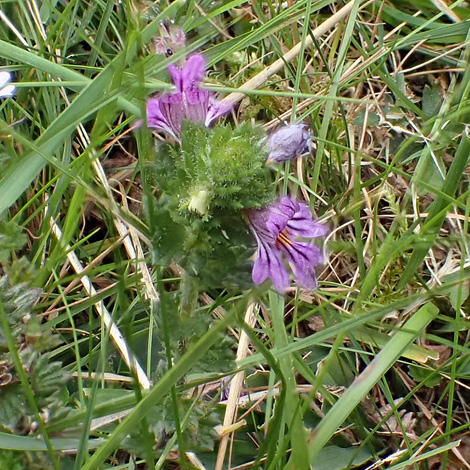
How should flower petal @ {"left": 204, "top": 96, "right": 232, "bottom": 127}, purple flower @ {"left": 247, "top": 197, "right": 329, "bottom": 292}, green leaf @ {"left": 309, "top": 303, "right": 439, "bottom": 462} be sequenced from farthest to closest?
flower petal @ {"left": 204, "top": 96, "right": 232, "bottom": 127}, purple flower @ {"left": 247, "top": 197, "right": 329, "bottom": 292}, green leaf @ {"left": 309, "top": 303, "right": 439, "bottom": 462}

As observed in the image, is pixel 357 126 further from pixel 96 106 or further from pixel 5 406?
pixel 5 406

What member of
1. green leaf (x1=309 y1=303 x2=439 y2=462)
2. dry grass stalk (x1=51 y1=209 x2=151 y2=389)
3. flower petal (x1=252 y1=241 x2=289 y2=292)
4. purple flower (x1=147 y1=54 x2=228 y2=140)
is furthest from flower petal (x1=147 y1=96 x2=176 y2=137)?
green leaf (x1=309 y1=303 x2=439 y2=462)

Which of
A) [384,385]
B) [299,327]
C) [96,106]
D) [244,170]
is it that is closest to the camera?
[244,170]

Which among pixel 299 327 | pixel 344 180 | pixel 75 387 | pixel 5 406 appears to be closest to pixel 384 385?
pixel 299 327

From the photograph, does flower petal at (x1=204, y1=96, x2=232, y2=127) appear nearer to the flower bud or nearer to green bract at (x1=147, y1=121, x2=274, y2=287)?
green bract at (x1=147, y1=121, x2=274, y2=287)

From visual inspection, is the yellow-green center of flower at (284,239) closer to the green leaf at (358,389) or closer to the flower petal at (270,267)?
the flower petal at (270,267)
